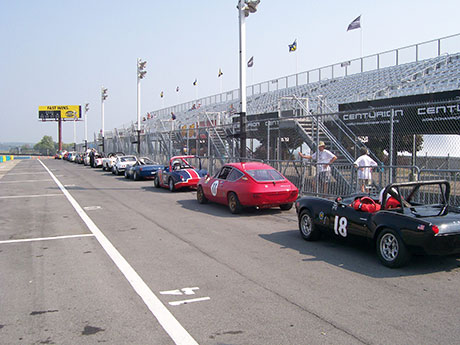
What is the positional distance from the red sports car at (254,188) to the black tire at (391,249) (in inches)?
184

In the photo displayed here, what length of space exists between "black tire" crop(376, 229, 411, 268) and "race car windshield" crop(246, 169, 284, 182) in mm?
5014

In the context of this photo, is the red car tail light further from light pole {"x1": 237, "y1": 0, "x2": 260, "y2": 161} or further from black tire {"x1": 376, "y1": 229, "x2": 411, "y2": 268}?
light pole {"x1": 237, "y1": 0, "x2": 260, "y2": 161}

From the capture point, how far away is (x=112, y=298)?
5.05m

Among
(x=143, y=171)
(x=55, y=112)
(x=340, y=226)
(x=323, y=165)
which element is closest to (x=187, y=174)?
(x=323, y=165)

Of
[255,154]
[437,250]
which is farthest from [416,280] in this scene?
[255,154]

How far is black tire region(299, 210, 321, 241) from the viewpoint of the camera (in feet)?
25.4

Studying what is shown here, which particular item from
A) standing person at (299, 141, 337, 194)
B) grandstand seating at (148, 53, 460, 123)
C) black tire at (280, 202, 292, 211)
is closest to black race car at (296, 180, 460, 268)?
black tire at (280, 202, 292, 211)

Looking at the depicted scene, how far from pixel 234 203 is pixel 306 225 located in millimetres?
3481

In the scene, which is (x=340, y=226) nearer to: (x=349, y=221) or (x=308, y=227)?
(x=349, y=221)

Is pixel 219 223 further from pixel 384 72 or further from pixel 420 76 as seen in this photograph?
pixel 384 72

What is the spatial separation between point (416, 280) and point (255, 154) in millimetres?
18795

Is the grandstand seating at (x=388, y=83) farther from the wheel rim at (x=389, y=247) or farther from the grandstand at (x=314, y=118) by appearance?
the wheel rim at (x=389, y=247)

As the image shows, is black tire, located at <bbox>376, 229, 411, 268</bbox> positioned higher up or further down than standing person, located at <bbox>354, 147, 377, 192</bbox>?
further down

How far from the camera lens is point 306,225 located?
7980mm
